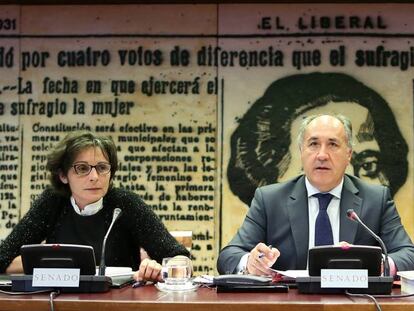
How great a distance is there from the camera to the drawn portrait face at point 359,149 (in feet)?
13.5

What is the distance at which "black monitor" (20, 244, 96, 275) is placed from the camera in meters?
2.04

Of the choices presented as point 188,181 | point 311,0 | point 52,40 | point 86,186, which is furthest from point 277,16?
point 86,186

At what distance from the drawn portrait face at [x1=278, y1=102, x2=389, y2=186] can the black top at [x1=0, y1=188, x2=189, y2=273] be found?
1454 mm

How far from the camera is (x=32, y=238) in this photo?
2945 millimetres

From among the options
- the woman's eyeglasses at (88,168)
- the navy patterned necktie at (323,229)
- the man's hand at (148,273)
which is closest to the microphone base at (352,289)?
the man's hand at (148,273)

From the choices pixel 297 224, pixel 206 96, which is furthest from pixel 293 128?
pixel 297 224

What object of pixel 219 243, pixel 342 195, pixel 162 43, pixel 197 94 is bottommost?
pixel 219 243

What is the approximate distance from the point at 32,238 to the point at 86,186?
38 cm

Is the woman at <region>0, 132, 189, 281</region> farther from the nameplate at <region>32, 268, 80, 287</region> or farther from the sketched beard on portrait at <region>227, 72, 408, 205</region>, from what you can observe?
the sketched beard on portrait at <region>227, 72, 408, 205</region>

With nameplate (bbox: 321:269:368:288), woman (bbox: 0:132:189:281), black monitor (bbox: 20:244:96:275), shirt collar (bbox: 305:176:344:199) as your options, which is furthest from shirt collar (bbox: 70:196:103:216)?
nameplate (bbox: 321:269:368:288)

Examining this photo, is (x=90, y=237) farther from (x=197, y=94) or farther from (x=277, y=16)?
(x=277, y=16)

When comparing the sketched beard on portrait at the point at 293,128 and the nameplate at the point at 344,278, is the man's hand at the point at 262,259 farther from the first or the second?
the sketched beard on portrait at the point at 293,128

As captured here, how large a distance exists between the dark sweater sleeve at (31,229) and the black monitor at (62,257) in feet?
2.74

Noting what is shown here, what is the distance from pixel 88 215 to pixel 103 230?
10cm
